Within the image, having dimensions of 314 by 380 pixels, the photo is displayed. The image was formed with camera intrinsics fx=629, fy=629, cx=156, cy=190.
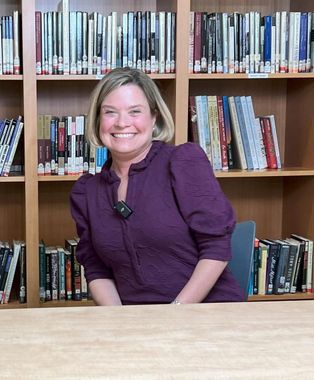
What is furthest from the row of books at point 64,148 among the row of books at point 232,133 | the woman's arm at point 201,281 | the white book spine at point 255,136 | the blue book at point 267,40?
the woman's arm at point 201,281

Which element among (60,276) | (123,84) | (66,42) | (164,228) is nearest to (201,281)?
(164,228)

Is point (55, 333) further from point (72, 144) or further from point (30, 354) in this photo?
point (72, 144)

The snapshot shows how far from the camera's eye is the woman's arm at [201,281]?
1.62 m

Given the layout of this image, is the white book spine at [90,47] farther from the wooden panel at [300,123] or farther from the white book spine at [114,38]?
the wooden panel at [300,123]

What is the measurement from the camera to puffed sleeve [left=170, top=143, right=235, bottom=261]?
1662 mm

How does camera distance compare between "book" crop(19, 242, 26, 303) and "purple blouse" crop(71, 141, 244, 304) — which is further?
"book" crop(19, 242, 26, 303)

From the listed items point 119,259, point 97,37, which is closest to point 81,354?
point 119,259

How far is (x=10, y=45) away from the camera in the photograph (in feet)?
8.22

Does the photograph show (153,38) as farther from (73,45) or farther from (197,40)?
(73,45)

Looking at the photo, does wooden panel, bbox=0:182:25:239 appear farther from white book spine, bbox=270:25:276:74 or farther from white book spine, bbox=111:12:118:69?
white book spine, bbox=270:25:276:74

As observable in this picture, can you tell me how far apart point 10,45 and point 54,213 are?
2.70ft

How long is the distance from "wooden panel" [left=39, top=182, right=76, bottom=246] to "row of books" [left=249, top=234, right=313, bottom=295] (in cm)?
88

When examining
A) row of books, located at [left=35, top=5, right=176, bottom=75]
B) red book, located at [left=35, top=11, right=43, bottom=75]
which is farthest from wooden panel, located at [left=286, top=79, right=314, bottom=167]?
red book, located at [left=35, top=11, right=43, bottom=75]

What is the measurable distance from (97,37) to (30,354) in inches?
69.2
